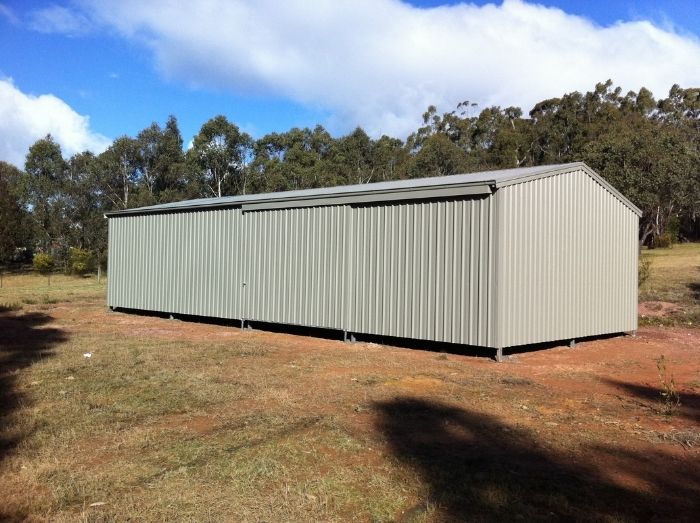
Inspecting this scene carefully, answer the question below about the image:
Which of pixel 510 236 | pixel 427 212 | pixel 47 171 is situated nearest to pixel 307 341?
pixel 427 212

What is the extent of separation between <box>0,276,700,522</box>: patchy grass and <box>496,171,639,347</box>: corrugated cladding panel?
101cm

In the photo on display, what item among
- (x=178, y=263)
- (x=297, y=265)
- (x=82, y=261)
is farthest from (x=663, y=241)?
(x=82, y=261)

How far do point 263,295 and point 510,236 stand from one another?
5877 mm

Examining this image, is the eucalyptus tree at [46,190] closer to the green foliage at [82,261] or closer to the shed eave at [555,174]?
the green foliage at [82,261]

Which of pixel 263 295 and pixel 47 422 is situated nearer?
pixel 47 422

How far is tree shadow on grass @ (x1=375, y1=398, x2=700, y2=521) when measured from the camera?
3885mm

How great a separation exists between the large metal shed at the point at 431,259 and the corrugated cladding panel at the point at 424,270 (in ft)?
0.07

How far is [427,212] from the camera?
10602 mm

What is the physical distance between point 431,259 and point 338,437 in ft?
18.4

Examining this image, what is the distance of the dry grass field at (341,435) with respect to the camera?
13.1 ft

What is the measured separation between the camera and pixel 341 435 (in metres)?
5.47

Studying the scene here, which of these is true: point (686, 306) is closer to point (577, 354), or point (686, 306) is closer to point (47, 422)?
point (577, 354)

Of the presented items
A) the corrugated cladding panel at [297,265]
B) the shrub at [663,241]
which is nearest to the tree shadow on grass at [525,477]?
the corrugated cladding panel at [297,265]

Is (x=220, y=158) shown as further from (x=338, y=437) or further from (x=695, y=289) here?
(x=338, y=437)
